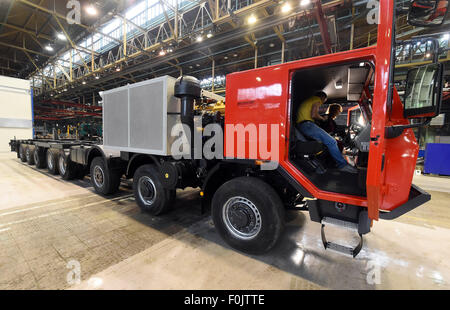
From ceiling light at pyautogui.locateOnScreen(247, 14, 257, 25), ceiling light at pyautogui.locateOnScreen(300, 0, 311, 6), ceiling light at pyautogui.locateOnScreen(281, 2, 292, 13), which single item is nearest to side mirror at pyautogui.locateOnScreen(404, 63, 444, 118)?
ceiling light at pyautogui.locateOnScreen(300, 0, 311, 6)

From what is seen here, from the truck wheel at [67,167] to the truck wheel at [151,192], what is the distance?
12.8 ft

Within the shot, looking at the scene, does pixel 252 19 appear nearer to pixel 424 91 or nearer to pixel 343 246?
pixel 424 91

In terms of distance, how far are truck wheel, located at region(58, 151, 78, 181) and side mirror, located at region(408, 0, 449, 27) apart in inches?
318

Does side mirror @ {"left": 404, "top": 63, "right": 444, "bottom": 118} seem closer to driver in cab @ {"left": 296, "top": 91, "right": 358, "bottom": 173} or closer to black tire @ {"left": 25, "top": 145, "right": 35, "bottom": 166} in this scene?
driver in cab @ {"left": 296, "top": 91, "right": 358, "bottom": 173}

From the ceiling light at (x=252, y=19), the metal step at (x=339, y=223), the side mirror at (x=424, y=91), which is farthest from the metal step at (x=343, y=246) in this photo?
the ceiling light at (x=252, y=19)

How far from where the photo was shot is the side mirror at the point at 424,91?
4.99 ft

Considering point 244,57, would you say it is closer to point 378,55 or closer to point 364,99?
point 364,99

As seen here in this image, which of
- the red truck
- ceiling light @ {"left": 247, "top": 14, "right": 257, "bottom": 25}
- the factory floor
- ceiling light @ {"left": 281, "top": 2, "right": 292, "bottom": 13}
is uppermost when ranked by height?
ceiling light @ {"left": 247, "top": 14, "right": 257, "bottom": 25}

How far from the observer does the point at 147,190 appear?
3.70m

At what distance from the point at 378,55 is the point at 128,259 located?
3435mm

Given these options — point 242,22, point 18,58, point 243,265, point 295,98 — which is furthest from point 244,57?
point 18,58

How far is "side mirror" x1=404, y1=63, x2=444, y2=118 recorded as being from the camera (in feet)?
4.99

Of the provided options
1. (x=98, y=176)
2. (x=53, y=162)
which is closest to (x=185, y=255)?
(x=98, y=176)

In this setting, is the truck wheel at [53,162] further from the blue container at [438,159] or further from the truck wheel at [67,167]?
the blue container at [438,159]
